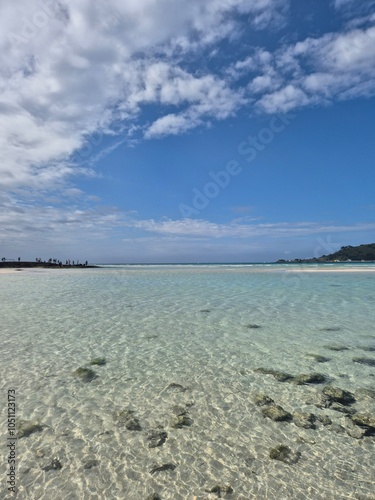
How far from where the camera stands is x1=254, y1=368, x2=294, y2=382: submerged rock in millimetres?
8520

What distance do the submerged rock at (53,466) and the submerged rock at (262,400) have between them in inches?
165

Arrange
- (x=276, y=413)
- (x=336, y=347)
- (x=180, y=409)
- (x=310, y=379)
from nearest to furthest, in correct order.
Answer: (x=276, y=413), (x=180, y=409), (x=310, y=379), (x=336, y=347)

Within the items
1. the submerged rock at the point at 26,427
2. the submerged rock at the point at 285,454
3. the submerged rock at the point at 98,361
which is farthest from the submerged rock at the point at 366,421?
the submerged rock at the point at 98,361

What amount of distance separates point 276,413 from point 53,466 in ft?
14.3

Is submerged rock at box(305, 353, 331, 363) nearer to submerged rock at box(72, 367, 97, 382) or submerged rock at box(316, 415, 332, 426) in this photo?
submerged rock at box(316, 415, 332, 426)

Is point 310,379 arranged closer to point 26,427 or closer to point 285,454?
point 285,454

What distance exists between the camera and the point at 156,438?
19.2ft

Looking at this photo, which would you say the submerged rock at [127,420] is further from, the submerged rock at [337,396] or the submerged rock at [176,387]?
the submerged rock at [337,396]

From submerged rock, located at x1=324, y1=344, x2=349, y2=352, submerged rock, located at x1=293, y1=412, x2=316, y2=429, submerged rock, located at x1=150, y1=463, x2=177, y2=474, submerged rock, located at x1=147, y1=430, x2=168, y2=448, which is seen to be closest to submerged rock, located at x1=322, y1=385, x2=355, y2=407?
submerged rock, located at x1=293, y1=412, x2=316, y2=429

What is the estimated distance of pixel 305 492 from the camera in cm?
448

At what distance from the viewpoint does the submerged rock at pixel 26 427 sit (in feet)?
19.5

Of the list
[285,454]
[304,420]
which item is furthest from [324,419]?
[285,454]

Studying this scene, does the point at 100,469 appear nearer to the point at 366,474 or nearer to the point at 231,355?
the point at 366,474

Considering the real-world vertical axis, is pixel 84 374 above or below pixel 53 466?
above
